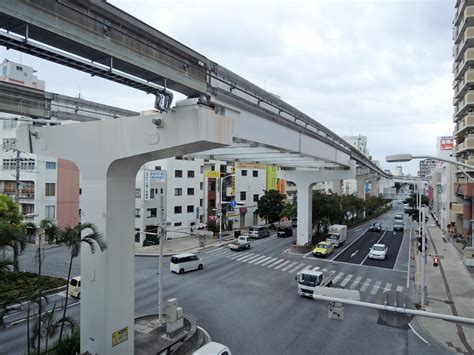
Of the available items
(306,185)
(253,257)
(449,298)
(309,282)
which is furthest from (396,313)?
(306,185)

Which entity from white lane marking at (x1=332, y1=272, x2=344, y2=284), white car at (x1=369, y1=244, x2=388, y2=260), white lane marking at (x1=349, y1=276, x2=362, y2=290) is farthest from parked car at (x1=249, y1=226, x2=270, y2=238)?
white lane marking at (x1=349, y1=276, x2=362, y2=290)

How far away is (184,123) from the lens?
10766 mm

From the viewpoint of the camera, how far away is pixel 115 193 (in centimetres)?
1204

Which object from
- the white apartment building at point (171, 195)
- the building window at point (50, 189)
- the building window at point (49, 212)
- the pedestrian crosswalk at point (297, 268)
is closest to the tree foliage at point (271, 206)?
the white apartment building at point (171, 195)

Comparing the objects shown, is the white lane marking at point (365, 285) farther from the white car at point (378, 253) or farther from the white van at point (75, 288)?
the white van at point (75, 288)

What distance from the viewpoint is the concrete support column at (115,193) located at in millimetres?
11148

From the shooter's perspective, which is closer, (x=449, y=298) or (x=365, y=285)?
(x=449, y=298)

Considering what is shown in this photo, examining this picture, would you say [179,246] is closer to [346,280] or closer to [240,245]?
[240,245]

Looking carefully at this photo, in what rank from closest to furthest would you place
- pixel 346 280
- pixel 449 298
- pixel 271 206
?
pixel 449 298, pixel 346 280, pixel 271 206

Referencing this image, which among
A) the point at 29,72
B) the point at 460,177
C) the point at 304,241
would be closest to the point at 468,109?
the point at 460,177

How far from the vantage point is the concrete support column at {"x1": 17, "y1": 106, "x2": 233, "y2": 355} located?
11148 millimetres

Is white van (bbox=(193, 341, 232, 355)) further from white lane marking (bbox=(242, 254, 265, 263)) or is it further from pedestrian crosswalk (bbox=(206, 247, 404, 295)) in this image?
white lane marking (bbox=(242, 254, 265, 263))

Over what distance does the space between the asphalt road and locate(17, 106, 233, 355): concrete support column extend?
4937mm

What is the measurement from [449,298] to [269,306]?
1162cm
